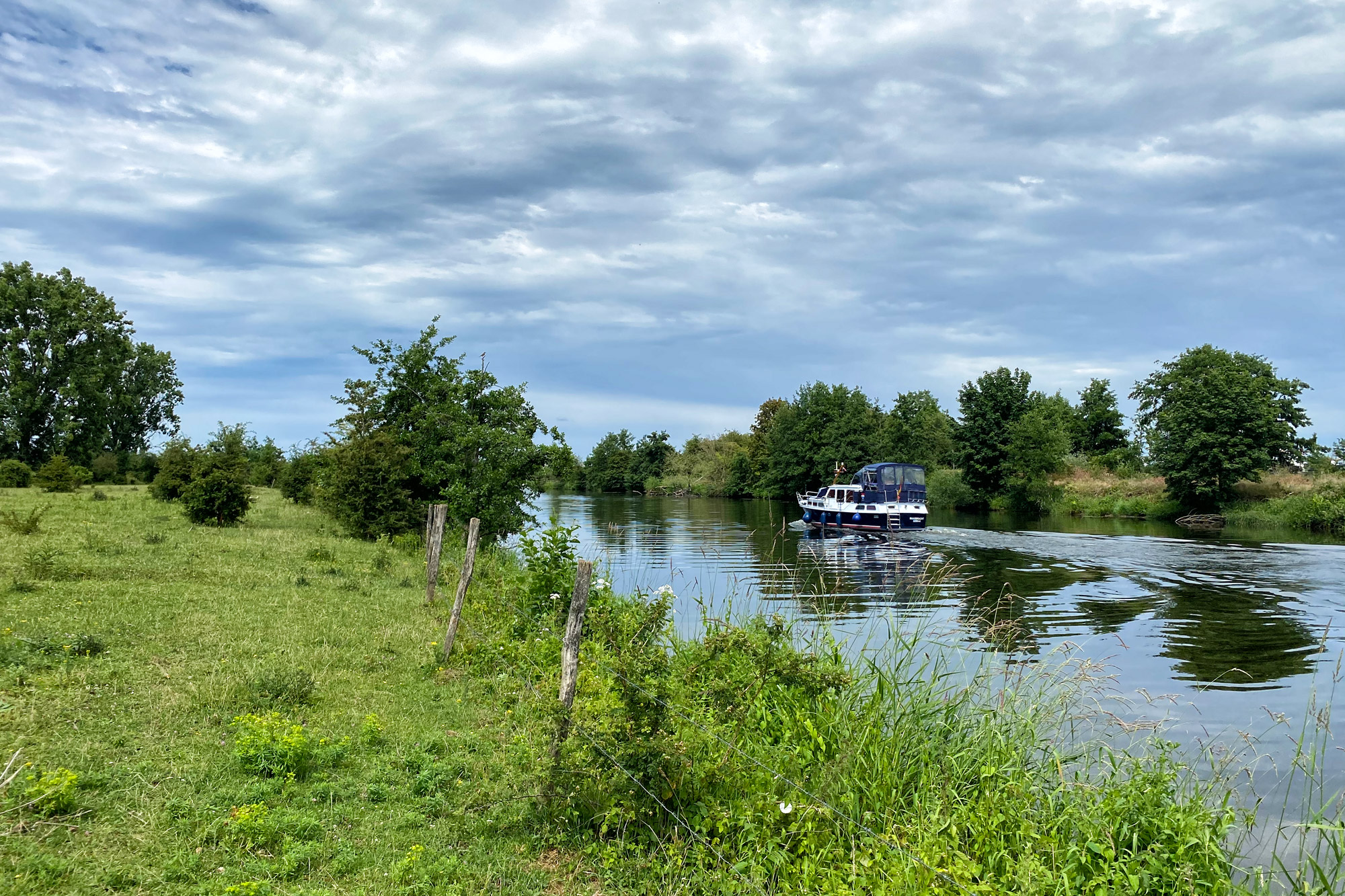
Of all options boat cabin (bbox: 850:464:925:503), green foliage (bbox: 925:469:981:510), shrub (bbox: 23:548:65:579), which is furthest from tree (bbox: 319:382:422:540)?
green foliage (bbox: 925:469:981:510)

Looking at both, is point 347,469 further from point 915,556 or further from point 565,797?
point 565,797

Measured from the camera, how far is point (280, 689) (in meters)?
7.64

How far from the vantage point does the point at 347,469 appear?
2559 centimetres

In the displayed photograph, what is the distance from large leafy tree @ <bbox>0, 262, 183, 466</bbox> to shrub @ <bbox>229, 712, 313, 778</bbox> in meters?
62.7

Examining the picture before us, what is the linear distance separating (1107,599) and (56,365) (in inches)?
2678

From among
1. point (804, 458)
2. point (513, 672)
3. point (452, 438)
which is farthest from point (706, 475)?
point (513, 672)

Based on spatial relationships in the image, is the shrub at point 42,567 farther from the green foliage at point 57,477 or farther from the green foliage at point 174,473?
the green foliage at point 57,477

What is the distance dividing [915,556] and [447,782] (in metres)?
25.9

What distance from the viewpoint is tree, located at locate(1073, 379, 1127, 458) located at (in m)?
77.3

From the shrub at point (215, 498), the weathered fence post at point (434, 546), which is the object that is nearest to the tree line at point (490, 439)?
the shrub at point (215, 498)

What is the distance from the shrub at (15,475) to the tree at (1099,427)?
3270 inches

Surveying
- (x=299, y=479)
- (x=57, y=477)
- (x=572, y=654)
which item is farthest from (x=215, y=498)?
(x=572, y=654)

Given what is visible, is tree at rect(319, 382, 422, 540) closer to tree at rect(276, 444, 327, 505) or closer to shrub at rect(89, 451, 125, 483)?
tree at rect(276, 444, 327, 505)

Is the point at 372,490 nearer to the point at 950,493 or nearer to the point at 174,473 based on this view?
the point at 174,473
